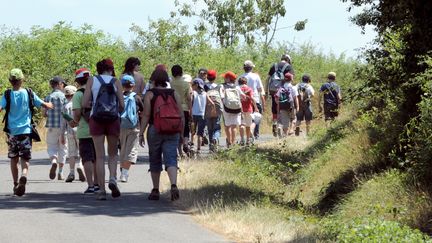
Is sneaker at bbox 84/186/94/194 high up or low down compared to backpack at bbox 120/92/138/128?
down

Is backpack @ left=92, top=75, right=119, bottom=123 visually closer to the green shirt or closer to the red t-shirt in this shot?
the green shirt

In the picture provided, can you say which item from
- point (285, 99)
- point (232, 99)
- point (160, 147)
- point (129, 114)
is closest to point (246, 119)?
point (232, 99)

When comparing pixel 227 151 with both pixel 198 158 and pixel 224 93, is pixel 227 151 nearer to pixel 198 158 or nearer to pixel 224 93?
pixel 198 158

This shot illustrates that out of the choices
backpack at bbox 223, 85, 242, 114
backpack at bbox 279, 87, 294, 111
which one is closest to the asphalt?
backpack at bbox 223, 85, 242, 114

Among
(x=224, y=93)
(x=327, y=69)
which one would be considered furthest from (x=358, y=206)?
(x=327, y=69)

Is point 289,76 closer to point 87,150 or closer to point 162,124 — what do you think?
point 87,150

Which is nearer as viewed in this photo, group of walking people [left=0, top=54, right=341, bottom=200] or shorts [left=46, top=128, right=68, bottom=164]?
group of walking people [left=0, top=54, right=341, bottom=200]

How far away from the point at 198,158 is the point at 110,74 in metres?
5.50

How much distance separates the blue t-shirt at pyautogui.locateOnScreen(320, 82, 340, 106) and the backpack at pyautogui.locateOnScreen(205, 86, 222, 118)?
4.63m

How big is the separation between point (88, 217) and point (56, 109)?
5.48m

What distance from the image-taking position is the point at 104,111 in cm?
1462

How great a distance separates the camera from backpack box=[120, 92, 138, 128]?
655 inches

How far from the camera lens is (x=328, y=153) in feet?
69.3

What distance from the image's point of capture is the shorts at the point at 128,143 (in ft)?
55.7
